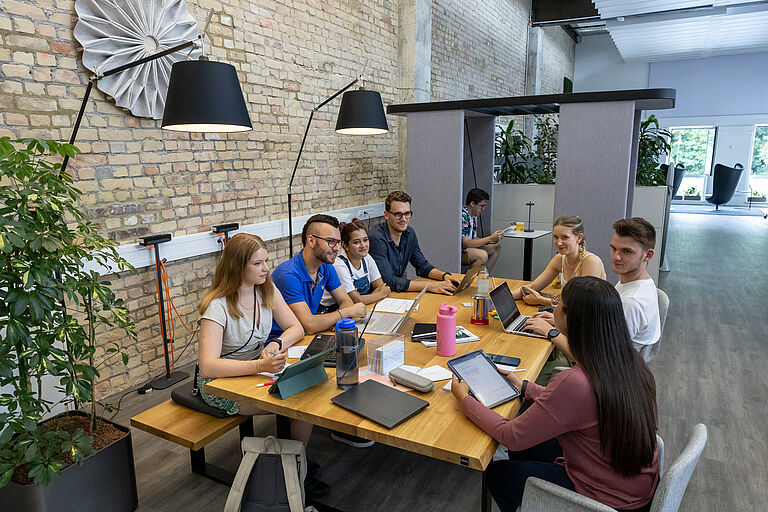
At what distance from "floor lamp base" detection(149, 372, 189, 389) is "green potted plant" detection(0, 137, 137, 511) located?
1.46 meters

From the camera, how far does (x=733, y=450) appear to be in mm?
3016

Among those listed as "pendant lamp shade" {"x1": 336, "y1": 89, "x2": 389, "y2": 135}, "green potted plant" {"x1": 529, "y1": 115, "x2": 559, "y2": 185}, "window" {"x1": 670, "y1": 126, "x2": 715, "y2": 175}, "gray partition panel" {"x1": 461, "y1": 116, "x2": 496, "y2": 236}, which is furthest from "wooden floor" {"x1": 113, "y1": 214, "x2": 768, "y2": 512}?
"window" {"x1": 670, "y1": 126, "x2": 715, "y2": 175}

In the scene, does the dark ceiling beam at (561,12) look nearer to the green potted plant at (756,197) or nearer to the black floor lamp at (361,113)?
the black floor lamp at (361,113)

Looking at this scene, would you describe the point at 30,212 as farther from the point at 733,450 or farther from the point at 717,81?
the point at 717,81

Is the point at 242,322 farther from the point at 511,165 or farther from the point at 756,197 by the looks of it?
the point at 756,197

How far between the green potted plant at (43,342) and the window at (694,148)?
17044mm

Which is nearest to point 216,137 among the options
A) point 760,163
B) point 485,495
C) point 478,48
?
point 485,495

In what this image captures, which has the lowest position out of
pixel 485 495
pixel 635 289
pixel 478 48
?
Answer: pixel 485 495

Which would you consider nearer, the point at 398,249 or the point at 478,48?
the point at 398,249

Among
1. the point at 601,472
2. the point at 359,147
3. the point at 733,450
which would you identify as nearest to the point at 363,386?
the point at 601,472

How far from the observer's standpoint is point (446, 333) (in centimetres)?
237

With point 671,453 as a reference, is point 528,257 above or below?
above

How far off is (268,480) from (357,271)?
1.70 m

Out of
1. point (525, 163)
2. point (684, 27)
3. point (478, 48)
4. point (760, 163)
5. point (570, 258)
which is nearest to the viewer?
point (570, 258)
